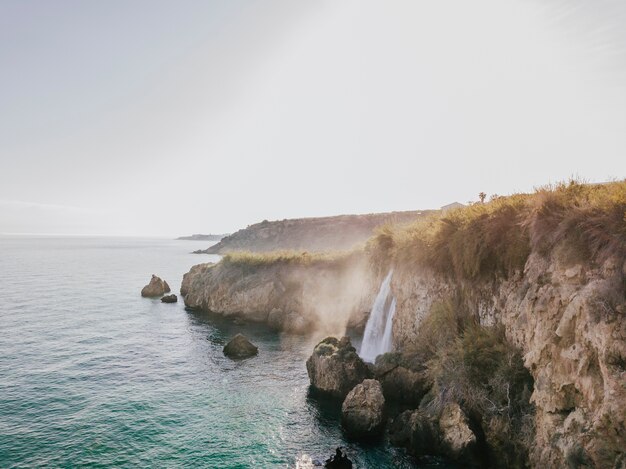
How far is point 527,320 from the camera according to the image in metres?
17.0

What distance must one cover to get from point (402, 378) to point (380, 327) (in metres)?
9.93

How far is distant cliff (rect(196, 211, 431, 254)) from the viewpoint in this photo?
130 m

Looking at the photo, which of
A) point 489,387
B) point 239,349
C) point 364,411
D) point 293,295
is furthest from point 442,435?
point 293,295

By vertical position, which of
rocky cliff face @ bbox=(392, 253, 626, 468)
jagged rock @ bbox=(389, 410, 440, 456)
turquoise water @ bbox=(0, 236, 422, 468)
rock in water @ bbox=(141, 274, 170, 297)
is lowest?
turquoise water @ bbox=(0, 236, 422, 468)

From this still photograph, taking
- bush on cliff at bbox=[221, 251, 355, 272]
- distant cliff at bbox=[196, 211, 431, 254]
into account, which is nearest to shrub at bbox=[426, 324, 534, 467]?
bush on cliff at bbox=[221, 251, 355, 272]

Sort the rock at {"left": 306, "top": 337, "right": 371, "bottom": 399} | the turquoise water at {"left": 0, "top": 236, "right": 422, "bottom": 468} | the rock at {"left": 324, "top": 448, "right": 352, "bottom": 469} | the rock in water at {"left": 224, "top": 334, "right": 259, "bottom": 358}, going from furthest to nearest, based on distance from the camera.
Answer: the rock in water at {"left": 224, "top": 334, "right": 259, "bottom": 358}, the rock at {"left": 306, "top": 337, "right": 371, "bottom": 399}, the turquoise water at {"left": 0, "top": 236, "right": 422, "bottom": 468}, the rock at {"left": 324, "top": 448, "right": 352, "bottom": 469}

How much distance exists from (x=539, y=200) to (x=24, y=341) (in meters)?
47.0

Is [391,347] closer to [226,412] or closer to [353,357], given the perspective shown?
[353,357]

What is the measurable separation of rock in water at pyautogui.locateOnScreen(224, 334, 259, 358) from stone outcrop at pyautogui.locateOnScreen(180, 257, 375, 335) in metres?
10.1

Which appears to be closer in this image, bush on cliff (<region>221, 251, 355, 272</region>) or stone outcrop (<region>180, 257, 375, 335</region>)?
stone outcrop (<region>180, 257, 375, 335</region>)

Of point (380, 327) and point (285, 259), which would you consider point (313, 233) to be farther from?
point (380, 327)

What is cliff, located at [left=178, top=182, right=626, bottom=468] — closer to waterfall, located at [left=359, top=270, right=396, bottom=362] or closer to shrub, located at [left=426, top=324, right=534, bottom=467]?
shrub, located at [left=426, top=324, right=534, bottom=467]

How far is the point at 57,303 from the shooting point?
54688 millimetres

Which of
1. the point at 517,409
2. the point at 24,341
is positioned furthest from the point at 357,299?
the point at 24,341
